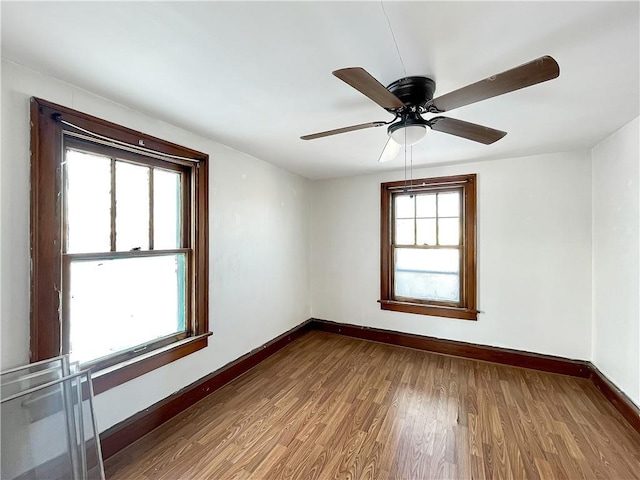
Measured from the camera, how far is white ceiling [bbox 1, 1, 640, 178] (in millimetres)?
1041

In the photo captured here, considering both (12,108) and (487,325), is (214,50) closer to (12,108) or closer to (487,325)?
(12,108)

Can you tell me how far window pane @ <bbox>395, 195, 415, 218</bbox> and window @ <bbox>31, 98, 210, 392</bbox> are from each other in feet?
8.11

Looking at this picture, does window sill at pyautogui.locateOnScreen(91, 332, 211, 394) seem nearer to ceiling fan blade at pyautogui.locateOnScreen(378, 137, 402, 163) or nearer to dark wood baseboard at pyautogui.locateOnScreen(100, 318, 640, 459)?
dark wood baseboard at pyautogui.locateOnScreen(100, 318, 640, 459)

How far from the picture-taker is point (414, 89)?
4.81 feet

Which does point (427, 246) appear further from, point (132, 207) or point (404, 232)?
point (132, 207)

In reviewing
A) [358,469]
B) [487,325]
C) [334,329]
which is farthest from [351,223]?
[358,469]

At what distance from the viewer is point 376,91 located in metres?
1.23

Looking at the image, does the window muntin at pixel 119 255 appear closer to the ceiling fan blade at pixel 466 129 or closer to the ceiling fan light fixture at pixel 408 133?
the ceiling fan light fixture at pixel 408 133

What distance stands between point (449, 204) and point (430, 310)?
137 cm

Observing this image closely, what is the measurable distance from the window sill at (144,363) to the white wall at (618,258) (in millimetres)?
3488

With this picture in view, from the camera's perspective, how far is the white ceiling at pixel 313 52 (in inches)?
41.0

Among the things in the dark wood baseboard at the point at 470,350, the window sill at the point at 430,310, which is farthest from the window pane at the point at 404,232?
the dark wood baseboard at the point at 470,350

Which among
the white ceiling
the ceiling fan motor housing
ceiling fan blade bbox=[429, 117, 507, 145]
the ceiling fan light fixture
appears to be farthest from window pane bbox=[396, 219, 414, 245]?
the ceiling fan motor housing

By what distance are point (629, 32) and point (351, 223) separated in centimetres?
300
